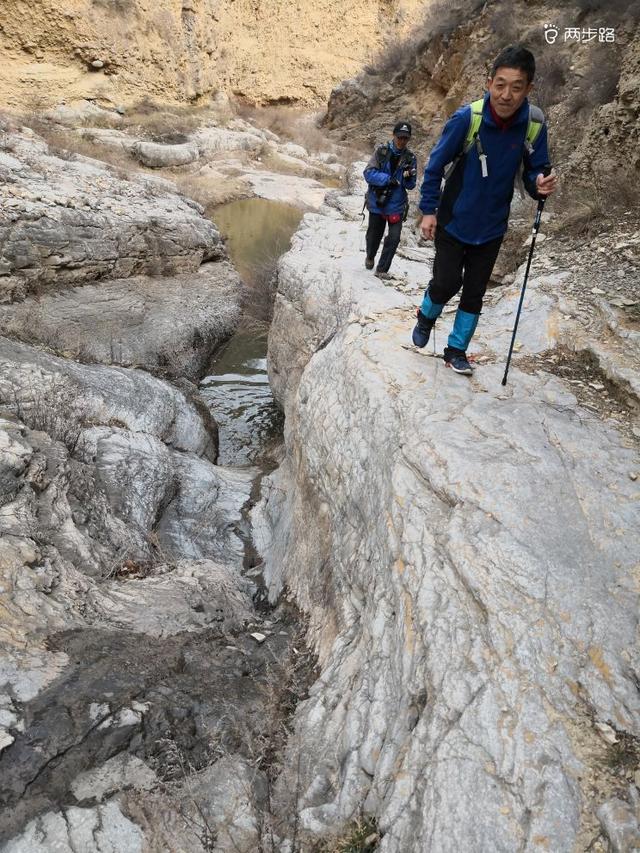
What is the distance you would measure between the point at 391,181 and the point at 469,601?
17.1 feet

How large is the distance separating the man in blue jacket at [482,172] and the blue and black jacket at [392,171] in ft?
9.02

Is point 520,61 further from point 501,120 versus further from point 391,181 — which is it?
point 391,181

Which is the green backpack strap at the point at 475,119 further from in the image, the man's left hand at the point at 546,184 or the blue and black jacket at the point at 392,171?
the blue and black jacket at the point at 392,171

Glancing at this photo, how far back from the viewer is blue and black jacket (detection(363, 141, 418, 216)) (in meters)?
6.24

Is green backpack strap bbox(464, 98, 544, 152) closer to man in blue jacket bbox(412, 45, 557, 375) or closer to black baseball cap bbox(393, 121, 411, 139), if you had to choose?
man in blue jacket bbox(412, 45, 557, 375)

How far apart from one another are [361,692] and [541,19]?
25.0 m

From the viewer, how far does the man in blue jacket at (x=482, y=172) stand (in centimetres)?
321

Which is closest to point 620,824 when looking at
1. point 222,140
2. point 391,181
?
point 391,181

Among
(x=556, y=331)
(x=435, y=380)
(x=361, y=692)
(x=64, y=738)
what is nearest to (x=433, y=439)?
(x=435, y=380)

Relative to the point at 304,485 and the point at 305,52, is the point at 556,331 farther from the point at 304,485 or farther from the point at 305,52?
the point at 305,52

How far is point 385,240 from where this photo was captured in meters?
6.95

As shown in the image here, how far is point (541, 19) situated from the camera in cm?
2008

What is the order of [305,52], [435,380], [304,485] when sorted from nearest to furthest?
[435,380], [304,485], [305,52]

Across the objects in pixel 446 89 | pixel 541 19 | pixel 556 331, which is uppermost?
pixel 541 19
